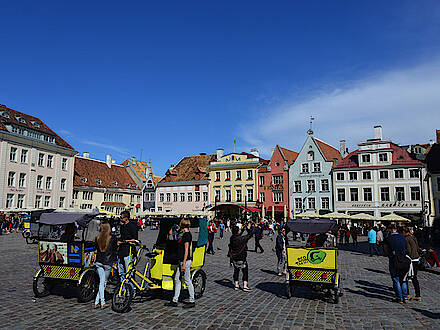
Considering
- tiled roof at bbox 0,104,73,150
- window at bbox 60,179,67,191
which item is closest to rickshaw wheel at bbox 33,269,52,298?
tiled roof at bbox 0,104,73,150

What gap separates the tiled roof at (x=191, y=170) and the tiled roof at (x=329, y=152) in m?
16.6

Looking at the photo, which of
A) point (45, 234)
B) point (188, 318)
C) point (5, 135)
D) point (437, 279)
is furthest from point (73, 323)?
point (5, 135)

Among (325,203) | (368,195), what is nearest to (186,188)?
(325,203)

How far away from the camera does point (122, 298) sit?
7367 mm

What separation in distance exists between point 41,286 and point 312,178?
41.0 metres

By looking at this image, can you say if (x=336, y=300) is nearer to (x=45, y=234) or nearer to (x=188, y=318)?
(x=188, y=318)

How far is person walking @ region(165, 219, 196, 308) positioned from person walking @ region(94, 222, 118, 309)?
1416 mm

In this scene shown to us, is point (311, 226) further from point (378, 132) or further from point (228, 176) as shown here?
point (228, 176)

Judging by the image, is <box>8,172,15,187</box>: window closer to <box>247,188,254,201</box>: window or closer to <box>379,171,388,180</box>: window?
<box>247,188,254,201</box>: window

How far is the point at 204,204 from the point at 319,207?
17.3 metres

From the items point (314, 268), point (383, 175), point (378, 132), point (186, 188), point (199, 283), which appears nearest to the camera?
point (314, 268)

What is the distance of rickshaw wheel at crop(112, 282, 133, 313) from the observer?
24.0 ft

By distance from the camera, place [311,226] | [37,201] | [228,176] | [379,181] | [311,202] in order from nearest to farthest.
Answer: [311,226], [379,181], [37,201], [311,202], [228,176]

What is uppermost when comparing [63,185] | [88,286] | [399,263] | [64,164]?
[64,164]
